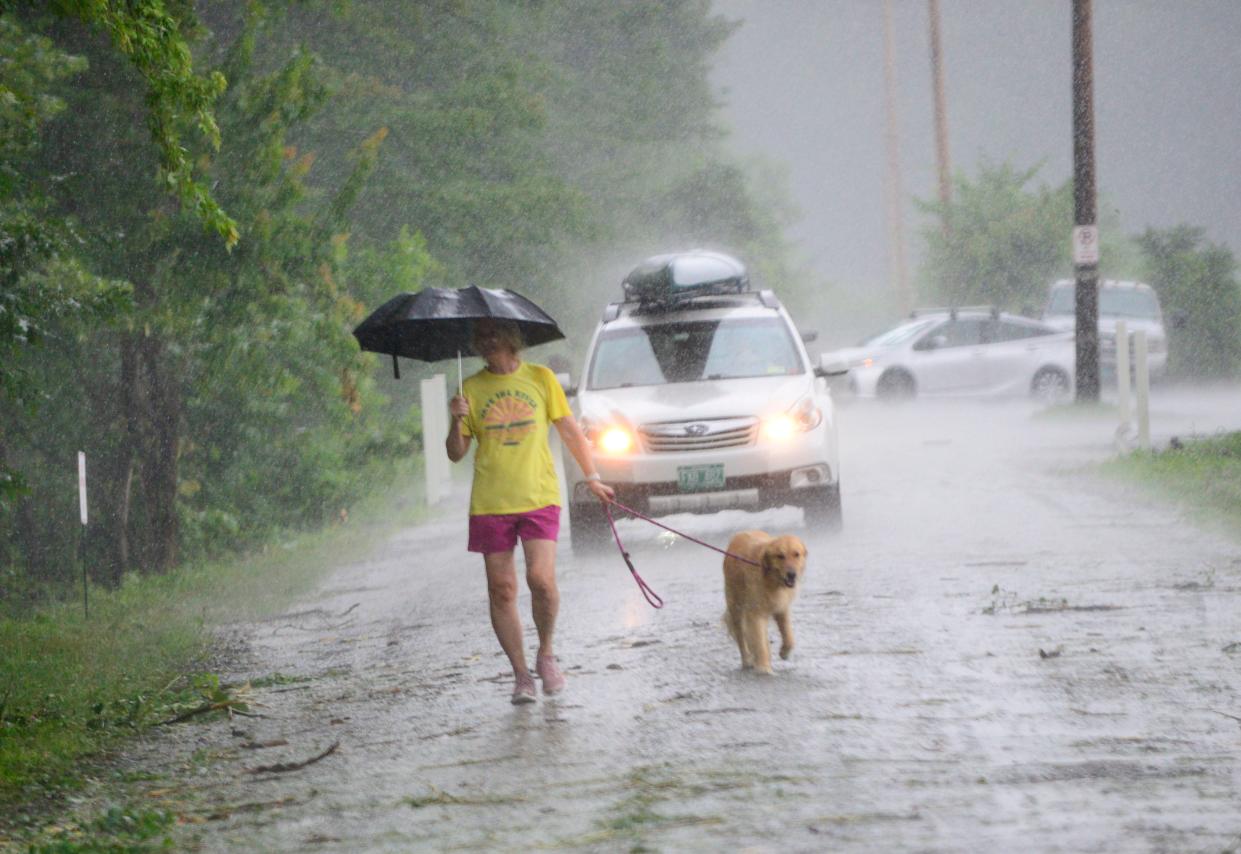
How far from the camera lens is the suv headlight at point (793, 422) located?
45.5 ft

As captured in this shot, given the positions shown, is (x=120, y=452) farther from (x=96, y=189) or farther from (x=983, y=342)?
(x=983, y=342)

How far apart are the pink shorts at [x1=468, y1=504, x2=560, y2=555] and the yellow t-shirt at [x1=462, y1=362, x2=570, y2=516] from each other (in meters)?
0.03

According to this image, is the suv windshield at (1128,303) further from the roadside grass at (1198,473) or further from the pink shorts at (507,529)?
the pink shorts at (507,529)

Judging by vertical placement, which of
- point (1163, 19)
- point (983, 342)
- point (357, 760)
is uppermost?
point (1163, 19)

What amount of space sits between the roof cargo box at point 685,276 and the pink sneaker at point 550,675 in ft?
33.3

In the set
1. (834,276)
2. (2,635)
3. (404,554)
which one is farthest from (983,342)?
(834,276)

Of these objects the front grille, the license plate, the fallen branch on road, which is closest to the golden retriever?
the fallen branch on road

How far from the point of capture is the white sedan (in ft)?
104

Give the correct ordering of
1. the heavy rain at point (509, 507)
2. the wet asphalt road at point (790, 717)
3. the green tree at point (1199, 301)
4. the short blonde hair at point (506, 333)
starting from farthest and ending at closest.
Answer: the green tree at point (1199, 301) → the short blonde hair at point (506, 333) → the heavy rain at point (509, 507) → the wet asphalt road at point (790, 717)

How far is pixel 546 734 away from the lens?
7.22 metres

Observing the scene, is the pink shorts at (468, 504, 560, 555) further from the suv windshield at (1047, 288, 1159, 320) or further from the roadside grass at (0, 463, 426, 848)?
the suv windshield at (1047, 288, 1159, 320)

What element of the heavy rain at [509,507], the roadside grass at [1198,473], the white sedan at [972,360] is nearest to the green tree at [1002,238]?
the heavy rain at [509,507]

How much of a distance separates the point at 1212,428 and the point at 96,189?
1479cm

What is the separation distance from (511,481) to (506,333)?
26.6 inches
